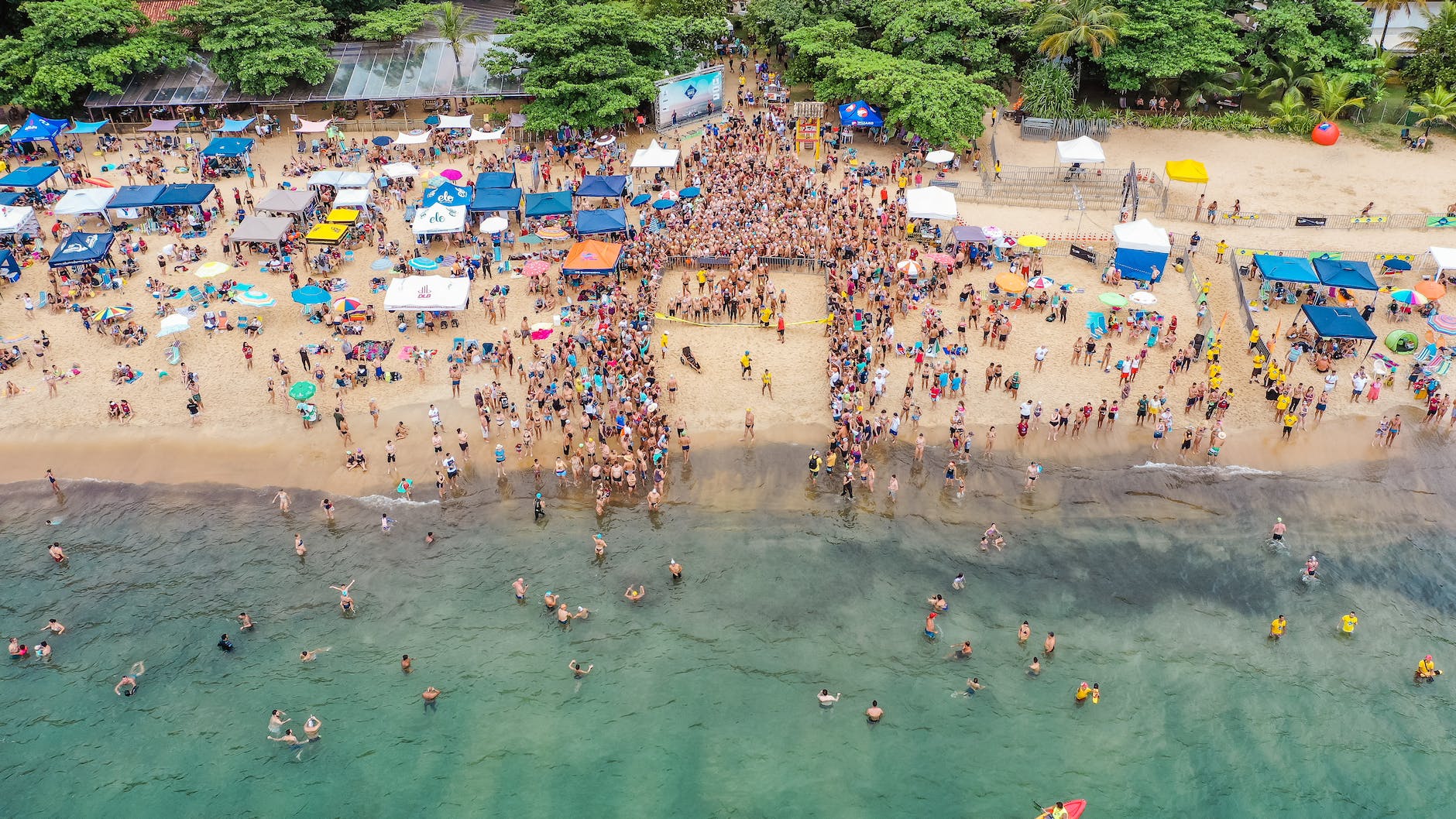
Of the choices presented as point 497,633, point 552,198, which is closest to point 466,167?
point 552,198

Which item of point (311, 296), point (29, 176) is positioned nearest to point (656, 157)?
point (311, 296)

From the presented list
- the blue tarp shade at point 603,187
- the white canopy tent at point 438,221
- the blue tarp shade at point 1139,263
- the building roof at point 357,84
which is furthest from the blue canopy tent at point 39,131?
the blue tarp shade at point 1139,263

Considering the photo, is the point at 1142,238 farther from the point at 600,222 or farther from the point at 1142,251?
the point at 600,222

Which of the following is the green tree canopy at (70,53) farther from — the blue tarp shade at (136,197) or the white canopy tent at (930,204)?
the white canopy tent at (930,204)

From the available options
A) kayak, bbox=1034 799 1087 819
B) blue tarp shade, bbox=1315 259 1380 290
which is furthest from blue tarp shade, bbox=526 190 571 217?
kayak, bbox=1034 799 1087 819

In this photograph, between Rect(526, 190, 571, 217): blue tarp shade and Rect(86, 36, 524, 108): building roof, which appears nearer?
Rect(526, 190, 571, 217): blue tarp shade

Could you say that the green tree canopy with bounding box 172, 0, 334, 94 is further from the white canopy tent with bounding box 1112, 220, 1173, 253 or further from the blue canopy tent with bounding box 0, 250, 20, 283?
the white canopy tent with bounding box 1112, 220, 1173, 253

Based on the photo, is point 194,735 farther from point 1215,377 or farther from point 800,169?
point 800,169
